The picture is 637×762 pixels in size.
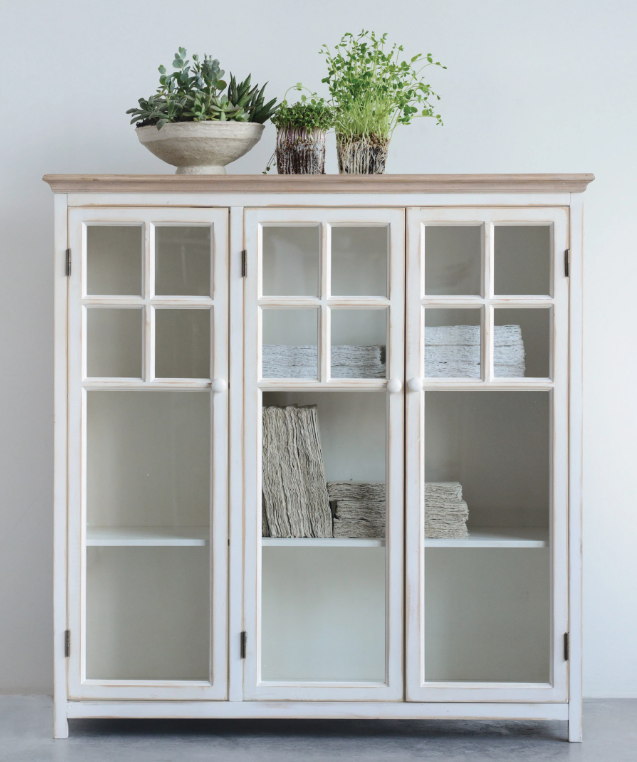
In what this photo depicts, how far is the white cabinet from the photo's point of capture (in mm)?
1952

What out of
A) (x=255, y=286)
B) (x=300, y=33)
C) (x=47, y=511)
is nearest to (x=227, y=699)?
(x=47, y=511)

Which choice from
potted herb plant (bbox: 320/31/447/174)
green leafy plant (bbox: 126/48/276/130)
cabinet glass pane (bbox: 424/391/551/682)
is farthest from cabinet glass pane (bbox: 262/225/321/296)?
cabinet glass pane (bbox: 424/391/551/682)

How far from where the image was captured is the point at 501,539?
78.7 inches

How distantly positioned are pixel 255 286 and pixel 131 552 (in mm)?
789

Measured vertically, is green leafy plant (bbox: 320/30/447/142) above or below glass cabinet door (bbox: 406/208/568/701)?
above

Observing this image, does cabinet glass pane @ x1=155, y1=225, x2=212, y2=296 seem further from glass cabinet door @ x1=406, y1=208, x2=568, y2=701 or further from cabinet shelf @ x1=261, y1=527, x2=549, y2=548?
cabinet shelf @ x1=261, y1=527, x2=549, y2=548

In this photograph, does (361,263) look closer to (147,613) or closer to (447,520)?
(447,520)

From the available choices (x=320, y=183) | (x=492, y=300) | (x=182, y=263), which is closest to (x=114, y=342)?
(x=182, y=263)

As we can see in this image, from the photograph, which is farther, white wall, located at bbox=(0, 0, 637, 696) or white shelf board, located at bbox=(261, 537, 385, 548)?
white wall, located at bbox=(0, 0, 637, 696)

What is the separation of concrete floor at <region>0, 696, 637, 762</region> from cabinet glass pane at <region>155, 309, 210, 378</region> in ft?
3.24

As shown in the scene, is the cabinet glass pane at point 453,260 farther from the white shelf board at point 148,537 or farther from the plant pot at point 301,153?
the white shelf board at point 148,537

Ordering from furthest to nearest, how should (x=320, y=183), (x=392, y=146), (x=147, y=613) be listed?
(x=392, y=146) → (x=147, y=613) → (x=320, y=183)

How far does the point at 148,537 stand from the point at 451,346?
3.14 ft

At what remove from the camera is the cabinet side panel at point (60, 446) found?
6.44 feet
